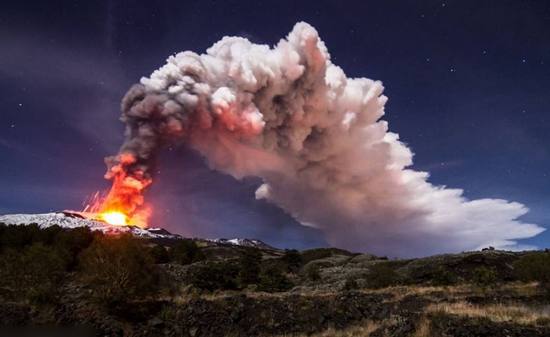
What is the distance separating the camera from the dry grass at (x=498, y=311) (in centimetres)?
2261

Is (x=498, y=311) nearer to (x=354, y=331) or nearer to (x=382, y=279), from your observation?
(x=354, y=331)

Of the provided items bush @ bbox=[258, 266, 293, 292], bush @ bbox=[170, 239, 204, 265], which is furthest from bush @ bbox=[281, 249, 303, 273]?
bush @ bbox=[258, 266, 293, 292]

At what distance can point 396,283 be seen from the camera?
162ft

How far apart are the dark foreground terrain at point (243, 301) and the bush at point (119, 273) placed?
0.30 ft

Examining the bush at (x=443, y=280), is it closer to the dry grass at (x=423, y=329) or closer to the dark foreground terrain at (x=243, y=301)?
the dark foreground terrain at (x=243, y=301)

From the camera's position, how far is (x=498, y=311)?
2539 cm

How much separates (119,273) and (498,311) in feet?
96.5

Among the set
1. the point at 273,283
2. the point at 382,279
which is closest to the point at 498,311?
the point at 382,279

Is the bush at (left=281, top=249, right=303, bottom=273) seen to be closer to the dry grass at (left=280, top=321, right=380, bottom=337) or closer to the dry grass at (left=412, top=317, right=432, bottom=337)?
the dry grass at (left=280, top=321, right=380, bottom=337)

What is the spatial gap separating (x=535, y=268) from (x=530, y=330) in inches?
1253

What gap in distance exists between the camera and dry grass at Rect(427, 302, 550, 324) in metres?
22.6

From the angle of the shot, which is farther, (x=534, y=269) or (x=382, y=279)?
Result: (x=382, y=279)

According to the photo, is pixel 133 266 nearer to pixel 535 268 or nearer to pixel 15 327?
pixel 15 327

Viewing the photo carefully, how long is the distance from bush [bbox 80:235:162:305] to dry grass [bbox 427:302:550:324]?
80.1 feet
